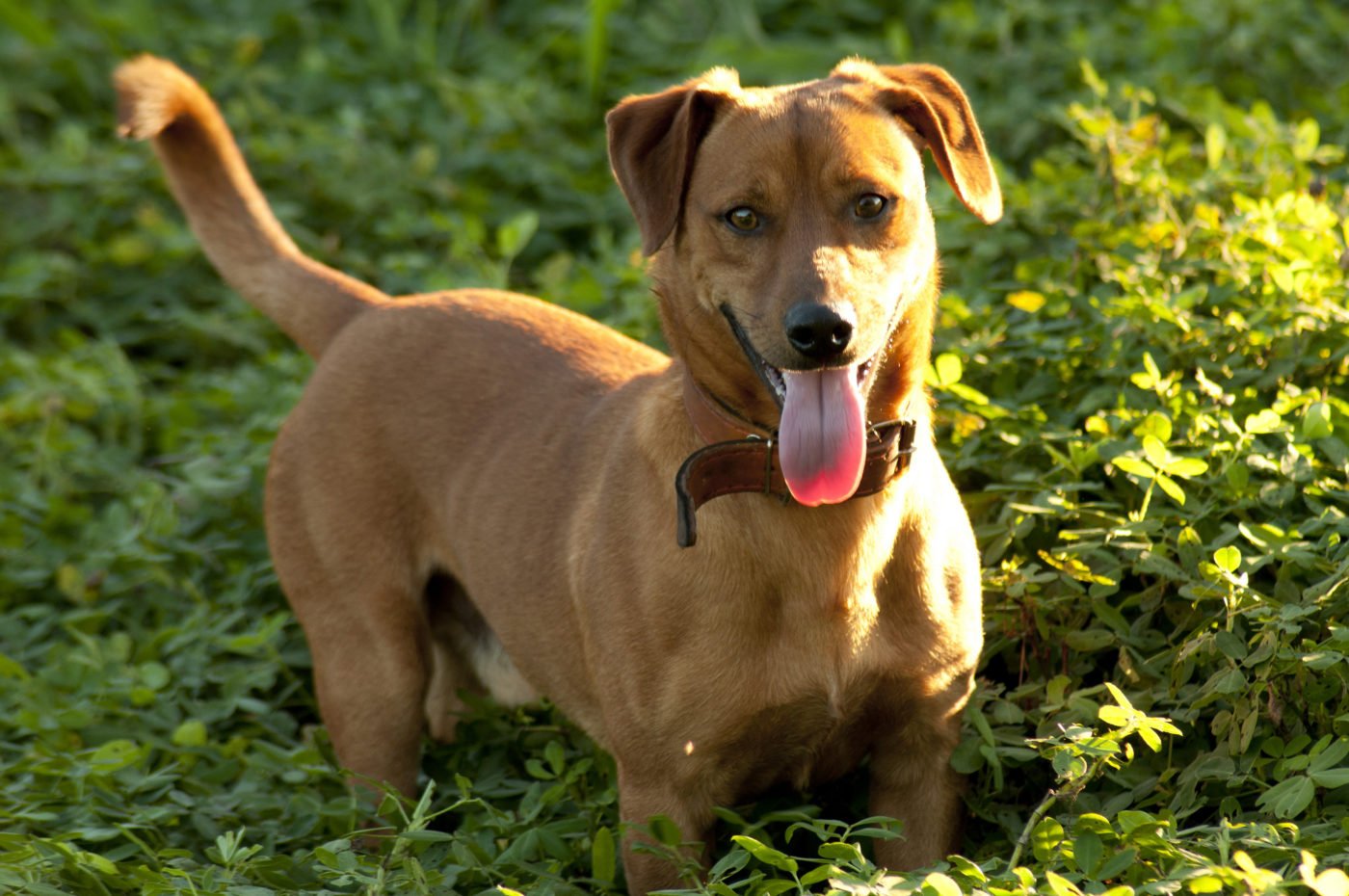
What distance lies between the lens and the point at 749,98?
12.0ft

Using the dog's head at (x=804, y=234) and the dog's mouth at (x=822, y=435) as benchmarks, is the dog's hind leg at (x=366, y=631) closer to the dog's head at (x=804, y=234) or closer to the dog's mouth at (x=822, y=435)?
the dog's head at (x=804, y=234)

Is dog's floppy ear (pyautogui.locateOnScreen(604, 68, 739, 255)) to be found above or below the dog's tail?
above

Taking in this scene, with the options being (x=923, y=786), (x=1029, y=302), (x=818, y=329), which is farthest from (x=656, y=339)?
(x=818, y=329)

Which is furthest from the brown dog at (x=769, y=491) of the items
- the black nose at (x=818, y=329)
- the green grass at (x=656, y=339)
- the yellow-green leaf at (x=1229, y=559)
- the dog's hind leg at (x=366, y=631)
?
the yellow-green leaf at (x=1229, y=559)

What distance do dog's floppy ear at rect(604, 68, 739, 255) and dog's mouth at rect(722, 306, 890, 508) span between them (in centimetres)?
46

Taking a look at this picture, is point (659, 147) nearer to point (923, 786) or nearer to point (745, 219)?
point (745, 219)

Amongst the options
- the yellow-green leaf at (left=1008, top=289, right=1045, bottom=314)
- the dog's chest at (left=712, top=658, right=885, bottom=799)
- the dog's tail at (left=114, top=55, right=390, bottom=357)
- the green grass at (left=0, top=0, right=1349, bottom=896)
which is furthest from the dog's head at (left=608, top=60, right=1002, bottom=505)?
the dog's tail at (left=114, top=55, right=390, bottom=357)

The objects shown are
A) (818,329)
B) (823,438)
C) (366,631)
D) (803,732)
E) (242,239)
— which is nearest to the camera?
(818,329)

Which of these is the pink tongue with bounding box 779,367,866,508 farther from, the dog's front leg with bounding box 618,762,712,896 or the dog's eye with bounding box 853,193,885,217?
the dog's front leg with bounding box 618,762,712,896

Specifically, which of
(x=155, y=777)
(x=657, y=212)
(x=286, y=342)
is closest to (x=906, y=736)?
(x=657, y=212)

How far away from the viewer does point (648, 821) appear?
353cm

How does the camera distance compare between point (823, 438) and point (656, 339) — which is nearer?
point (823, 438)

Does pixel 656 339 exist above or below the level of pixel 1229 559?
below

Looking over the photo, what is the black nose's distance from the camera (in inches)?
127
